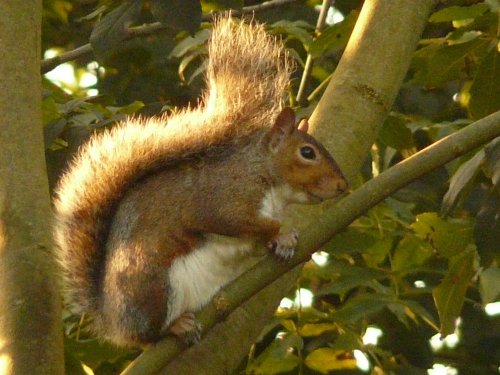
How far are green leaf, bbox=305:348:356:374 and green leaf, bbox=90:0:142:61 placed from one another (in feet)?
2.57

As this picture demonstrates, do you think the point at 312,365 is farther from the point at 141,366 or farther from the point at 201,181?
the point at 141,366

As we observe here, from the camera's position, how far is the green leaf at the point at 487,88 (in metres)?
2.29

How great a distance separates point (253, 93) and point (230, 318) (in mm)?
578

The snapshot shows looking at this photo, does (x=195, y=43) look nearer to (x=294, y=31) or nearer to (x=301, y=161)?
(x=294, y=31)

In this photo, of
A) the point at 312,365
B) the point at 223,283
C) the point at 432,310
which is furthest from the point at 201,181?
the point at 432,310

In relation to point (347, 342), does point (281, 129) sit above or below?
above

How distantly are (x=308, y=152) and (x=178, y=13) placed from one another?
15.4 inches

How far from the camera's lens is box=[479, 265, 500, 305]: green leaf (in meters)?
2.01

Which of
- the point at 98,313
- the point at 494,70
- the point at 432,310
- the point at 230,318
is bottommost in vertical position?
the point at 432,310

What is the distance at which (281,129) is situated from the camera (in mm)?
2363

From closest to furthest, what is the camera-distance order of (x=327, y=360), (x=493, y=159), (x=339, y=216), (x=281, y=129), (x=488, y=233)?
(x=339, y=216) < (x=493, y=159) < (x=488, y=233) < (x=281, y=129) < (x=327, y=360)

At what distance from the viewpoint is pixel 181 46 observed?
266 cm

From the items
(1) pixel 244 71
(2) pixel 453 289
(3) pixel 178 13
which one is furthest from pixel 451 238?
(3) pixel 178 13

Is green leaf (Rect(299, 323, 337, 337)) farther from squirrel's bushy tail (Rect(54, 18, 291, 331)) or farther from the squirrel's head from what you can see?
squirrel's bushy tail (Rect(54, 18, 291, 331))
